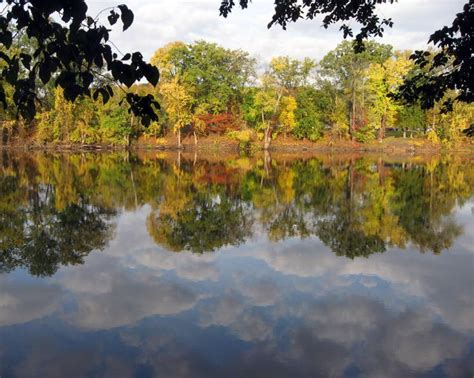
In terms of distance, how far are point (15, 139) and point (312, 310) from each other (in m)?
57.2

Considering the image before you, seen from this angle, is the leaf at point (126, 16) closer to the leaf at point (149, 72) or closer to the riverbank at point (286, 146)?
the leaf at point (149, 72)

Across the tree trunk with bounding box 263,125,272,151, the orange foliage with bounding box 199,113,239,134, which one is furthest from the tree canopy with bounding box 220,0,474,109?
the orange foliage with bounding box 199,113,239,134

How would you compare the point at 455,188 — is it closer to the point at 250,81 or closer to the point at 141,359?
the point at 141,359

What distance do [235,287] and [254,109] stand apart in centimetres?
4919

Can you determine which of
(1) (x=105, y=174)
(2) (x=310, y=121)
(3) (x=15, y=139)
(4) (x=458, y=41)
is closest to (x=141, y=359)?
(4) (x=458, y=41)

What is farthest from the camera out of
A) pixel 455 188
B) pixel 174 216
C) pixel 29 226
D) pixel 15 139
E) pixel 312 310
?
pixel 15 139

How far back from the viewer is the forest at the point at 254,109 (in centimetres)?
5403

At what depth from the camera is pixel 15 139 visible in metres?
56.4

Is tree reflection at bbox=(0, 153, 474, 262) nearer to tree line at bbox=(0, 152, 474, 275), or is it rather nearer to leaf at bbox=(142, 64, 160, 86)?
tree line at bbox=(0, 152, 474, 275)

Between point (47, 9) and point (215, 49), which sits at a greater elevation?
point (215, 49)

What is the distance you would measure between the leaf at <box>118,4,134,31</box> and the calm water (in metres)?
3.82

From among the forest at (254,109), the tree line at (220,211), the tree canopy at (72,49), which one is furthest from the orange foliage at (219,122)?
the tree canopy at (72,49)

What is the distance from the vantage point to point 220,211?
49.1ft

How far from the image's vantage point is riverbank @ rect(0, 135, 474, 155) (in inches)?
2136
